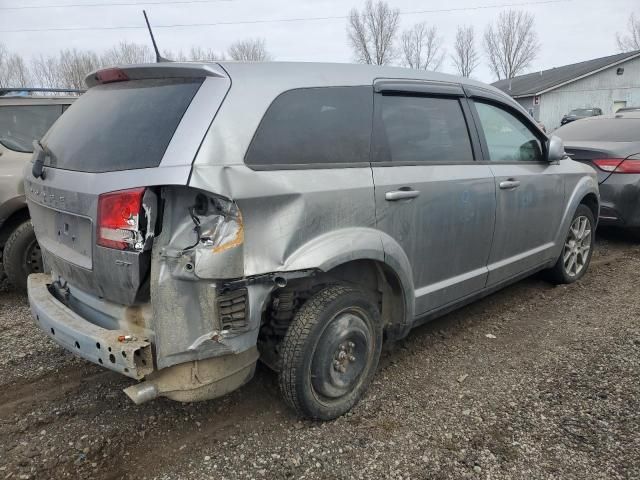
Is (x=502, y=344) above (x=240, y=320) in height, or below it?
below

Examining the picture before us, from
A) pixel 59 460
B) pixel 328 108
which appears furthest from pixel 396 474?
pixel 328 108

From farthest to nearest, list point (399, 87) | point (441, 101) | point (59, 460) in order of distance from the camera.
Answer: point (441, 101) → point (399, 87) → point (59, 460)

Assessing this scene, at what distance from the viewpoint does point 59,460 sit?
2453mm

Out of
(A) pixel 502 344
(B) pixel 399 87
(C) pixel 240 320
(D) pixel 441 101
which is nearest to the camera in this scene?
(C) pixel 240 320

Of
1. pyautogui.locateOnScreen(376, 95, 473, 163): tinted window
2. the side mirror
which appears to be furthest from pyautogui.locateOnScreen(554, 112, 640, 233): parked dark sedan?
pyautogui.locateOnScreen(376, 95, 473, 163): tinted window

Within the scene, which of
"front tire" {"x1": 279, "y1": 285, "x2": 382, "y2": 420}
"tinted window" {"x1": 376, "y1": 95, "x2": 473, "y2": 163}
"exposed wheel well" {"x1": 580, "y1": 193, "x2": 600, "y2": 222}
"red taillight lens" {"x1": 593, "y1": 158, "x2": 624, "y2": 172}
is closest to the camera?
"front tire" {"x1": 279, "y1": 285, "x2": 382, "y2": 420}

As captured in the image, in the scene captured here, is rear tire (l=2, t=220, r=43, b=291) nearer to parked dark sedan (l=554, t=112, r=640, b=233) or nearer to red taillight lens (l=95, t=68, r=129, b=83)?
red taillight lens (l=95, t=68, r=129, b=83)

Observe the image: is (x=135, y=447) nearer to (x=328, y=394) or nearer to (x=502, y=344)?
(x=328, y=394)

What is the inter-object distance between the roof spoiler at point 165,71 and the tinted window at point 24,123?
252 cm

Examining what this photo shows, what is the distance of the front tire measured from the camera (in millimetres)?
2484

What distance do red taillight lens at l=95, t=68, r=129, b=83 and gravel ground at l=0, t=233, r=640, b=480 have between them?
183cm

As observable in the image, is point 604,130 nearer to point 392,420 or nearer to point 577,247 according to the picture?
point 577,247

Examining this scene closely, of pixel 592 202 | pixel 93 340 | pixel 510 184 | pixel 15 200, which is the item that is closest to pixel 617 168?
pixel 592 202

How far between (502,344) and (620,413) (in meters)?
0.95
